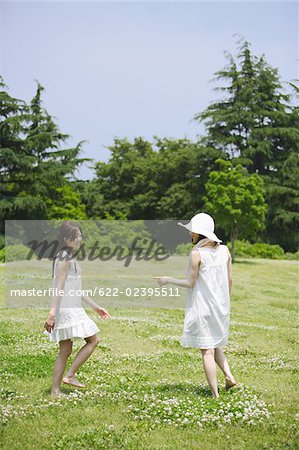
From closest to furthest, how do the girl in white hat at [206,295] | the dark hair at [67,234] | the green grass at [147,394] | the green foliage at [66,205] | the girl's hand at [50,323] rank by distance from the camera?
the green grass at [147,394] → the girl's hand at [50,323] → the girl in white hat at [206,295] → the dark hair at [67,234] → the green foliage at [66,205]

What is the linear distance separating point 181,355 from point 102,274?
14199 millimetres

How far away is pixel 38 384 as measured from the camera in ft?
25.7

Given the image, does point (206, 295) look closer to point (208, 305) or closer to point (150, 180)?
point (208, 305)

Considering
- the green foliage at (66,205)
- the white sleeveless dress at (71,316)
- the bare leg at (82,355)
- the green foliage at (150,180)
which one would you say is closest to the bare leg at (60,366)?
the white sleeveless dress at (71,316)

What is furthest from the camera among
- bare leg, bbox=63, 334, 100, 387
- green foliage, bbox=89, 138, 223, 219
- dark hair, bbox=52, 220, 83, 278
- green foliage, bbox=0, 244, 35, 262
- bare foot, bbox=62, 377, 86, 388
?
green foliage, bbox=89, 138, 223, 219

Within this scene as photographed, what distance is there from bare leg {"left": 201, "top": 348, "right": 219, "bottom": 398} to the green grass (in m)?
0.13

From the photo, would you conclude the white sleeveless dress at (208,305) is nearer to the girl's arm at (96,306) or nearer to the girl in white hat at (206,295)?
the girl in white hat at (206,295)

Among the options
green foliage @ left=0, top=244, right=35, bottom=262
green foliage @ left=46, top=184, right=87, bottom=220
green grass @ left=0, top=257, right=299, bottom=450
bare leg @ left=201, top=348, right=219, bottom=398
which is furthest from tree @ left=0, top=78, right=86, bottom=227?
bare leg @ left=201, top=348, right=219, bottom=398

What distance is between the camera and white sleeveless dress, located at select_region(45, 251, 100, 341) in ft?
23.1

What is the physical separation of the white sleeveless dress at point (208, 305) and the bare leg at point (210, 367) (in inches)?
3.1

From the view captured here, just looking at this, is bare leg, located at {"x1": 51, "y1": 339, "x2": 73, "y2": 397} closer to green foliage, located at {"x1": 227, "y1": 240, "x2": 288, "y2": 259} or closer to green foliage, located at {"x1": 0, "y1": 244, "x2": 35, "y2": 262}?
green foliage, located at {"x1": 0, "y1": 244, "x2": 35, "y2": 262}

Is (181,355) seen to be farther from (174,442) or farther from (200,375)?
(174,442)

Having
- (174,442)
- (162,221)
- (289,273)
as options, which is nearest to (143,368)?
(174,442)

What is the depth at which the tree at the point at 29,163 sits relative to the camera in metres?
38.5
